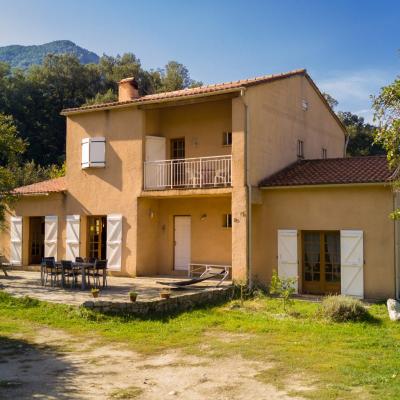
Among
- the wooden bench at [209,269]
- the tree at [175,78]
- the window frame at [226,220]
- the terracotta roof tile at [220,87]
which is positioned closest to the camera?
the terracotta roof tile at [220,87]

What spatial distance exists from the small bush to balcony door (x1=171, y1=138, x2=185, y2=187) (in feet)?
22.4

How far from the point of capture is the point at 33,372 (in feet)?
26.0

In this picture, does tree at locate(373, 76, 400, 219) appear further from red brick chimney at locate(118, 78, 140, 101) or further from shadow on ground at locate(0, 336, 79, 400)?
red brick chimney at locate(118, 78, 140, 101)

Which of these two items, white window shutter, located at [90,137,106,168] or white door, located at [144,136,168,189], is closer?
white door, located at [144,136,168,189]

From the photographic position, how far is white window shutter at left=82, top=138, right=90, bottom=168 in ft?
60.1

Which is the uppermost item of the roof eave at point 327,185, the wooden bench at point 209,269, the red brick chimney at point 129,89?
the red brick chimney at point 129,89

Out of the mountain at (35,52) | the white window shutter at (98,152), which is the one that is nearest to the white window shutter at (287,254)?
the white window shutter at (98,152)

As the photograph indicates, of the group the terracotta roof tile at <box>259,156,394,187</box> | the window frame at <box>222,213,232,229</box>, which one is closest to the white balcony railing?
the window frame at <box>222,213,232,229</box>

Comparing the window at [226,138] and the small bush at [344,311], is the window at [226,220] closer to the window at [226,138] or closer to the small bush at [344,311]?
the window at [226,138]

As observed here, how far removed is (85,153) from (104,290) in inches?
246

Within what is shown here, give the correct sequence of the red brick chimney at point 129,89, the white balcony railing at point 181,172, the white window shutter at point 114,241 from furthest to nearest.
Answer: the red brick chimney at point 129,89 < the white window shutter at point 114,241 < the white balcony railing at point 181,172

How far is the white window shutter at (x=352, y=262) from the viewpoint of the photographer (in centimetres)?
1419

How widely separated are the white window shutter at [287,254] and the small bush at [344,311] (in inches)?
133

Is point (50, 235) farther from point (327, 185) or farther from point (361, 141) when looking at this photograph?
point (361, 141)
